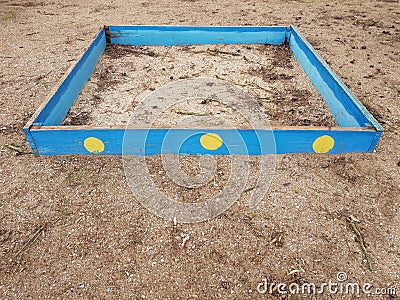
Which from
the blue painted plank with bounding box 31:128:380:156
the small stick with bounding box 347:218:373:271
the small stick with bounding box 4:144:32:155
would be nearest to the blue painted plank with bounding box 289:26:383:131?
the blue painted plank with bounding box 31:128:380:156

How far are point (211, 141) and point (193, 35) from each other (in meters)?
1.94

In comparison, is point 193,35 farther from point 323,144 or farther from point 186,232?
point 186,232

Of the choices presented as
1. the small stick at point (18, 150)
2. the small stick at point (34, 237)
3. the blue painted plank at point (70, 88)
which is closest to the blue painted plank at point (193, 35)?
the blue painted plank at point (70, 88)

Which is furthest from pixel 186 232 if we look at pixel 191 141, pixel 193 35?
pixel 193 35

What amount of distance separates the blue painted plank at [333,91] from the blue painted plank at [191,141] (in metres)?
0.18

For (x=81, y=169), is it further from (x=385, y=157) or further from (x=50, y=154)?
(x=385, y=157)

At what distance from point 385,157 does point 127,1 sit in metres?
4.56

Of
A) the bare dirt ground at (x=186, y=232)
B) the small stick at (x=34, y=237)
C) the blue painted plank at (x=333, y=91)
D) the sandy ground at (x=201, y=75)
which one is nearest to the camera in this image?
the bare dirt ground at (x=186, y=232)

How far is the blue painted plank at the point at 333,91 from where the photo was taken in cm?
215

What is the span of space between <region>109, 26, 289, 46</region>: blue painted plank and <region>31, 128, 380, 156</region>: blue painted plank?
1.90 meters

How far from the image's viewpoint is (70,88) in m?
2.61

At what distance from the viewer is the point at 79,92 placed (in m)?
2.81

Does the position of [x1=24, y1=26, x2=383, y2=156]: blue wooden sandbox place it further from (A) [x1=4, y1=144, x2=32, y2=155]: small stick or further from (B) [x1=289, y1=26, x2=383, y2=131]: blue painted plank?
(A) [x1=4, y1=144, x2=32, y2=155]: small stick

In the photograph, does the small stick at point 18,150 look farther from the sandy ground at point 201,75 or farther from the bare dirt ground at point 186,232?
the sandy ground at point 201,75
